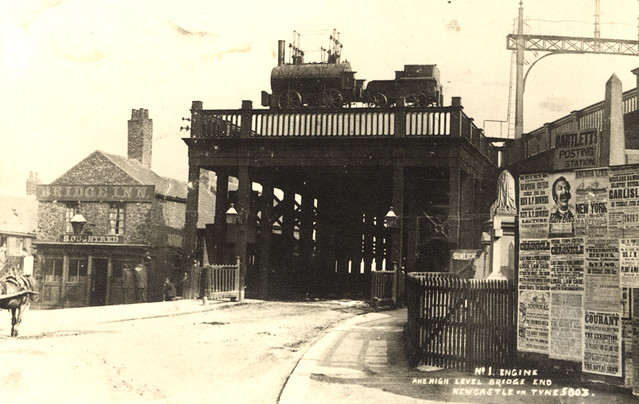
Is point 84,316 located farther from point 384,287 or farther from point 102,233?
point 102,233

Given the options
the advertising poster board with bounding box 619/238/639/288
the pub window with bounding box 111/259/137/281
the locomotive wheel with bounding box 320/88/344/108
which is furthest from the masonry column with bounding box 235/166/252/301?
the advertising poster board with bounding box 619/238/639/288

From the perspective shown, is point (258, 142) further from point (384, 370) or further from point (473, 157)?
point (384, 370)

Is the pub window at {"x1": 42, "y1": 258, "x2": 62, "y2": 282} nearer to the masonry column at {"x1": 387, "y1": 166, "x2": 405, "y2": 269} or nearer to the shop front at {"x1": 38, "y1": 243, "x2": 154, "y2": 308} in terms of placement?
the shop front at {"x1": 38, "y1": 243, "x2": 154, "y2": 308}

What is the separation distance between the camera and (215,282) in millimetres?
20281

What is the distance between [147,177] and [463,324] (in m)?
32.4

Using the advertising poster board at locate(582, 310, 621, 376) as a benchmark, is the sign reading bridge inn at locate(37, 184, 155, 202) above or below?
above

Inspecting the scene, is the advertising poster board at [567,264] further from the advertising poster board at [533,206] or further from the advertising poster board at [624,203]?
the advertising poster board at [624,203]

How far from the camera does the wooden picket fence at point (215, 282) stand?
64.6ft

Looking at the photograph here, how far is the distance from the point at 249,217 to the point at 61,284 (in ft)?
60.8

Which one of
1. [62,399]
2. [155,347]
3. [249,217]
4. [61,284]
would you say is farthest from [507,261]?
[61,284]

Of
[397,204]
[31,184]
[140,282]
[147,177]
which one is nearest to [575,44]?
[397,204]

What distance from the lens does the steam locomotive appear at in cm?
2311

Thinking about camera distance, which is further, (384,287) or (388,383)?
(384,287)

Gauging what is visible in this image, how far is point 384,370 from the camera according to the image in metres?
8.47
